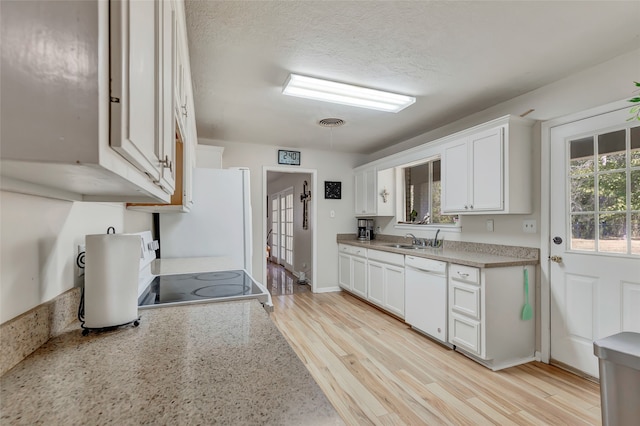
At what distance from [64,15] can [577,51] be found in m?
2.72

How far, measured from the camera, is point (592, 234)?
2.14 meters

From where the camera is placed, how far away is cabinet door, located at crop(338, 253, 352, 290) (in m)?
4.45

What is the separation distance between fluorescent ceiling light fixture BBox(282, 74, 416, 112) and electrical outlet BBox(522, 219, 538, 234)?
1446 mm

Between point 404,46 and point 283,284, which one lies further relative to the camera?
point 283,284

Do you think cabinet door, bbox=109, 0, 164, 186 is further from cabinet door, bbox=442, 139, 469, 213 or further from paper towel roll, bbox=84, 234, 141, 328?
cabinet door, bbox=442, 139, 469, 213

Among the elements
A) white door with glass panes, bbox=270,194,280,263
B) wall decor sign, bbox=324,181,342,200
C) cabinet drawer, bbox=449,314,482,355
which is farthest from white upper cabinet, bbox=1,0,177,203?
white door with glass panes, bbox=270,194,280,263

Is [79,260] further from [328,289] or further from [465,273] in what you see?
[328,289]

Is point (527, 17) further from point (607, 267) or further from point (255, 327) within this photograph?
point (255, 327)

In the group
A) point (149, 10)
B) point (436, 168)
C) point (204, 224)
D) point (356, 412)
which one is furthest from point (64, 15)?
point (436, 168)

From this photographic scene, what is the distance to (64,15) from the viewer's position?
0.39 m

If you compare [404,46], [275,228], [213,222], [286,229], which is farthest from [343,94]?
[275,228]

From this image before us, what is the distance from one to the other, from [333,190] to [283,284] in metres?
1.93

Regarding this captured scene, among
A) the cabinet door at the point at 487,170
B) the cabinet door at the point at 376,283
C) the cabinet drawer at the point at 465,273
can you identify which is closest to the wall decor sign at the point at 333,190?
the cabinet door at the point at 376,283

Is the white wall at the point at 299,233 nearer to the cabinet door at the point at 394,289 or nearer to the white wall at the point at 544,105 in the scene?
the cabinet door at the point at 394,289
